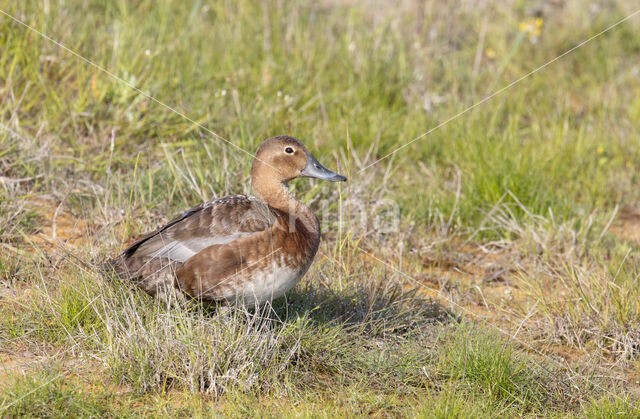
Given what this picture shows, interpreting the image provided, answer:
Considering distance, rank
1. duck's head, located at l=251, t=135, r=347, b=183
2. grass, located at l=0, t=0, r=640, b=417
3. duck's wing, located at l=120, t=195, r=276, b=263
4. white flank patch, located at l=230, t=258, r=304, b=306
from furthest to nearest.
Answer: duck's head, located at l=251, t=135, r=347, b=183 < duck's wing, located at l=120, t=195, r=276, b=263 < white flank patch, located at l=230, t=258, r=304, b=306 < grass, located at l=0, t=0, r=640, b=417

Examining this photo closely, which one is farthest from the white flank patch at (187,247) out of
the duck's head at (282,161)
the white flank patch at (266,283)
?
the duck's head at (282,161)

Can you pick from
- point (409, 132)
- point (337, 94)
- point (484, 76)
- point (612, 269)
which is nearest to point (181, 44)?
point (337, 94)

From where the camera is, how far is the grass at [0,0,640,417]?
333cm

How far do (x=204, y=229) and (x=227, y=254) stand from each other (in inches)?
7.7

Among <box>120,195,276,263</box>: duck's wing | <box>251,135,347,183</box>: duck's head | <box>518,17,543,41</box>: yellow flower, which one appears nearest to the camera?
<box>120,195,276,263</box>: duck's wing

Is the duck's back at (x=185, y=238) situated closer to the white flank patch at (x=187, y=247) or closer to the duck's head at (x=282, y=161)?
the white flank patch at (x=187, y=247)

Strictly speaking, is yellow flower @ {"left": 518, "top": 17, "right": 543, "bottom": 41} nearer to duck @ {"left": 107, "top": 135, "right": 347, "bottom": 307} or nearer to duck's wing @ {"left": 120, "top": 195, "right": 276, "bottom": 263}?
duck @ {"left": 107, "top": 135, "right": 347, "bottom": 307}

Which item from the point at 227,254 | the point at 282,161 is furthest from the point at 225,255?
the point at 282,161

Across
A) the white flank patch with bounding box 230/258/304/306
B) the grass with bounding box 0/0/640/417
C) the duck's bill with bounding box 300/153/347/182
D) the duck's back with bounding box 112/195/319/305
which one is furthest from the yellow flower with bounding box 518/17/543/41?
the white flank patch with bounding box 230/258/304/306

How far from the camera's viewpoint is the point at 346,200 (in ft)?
16.8

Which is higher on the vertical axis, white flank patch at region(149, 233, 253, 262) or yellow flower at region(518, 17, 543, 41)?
yellow flower at region(518, 17, 543, 41)

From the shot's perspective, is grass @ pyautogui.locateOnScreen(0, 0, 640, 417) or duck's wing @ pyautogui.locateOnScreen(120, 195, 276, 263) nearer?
grass @ pyautogui.locateOnScreen(0, 0, 640, 417)

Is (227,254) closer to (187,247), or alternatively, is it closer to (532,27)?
(187,247)

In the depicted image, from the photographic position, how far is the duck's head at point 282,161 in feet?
13.1
